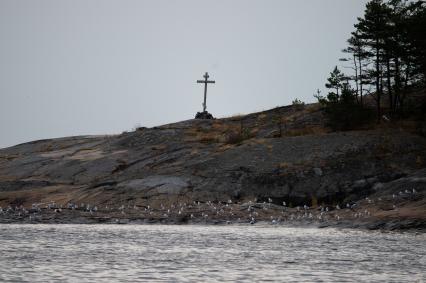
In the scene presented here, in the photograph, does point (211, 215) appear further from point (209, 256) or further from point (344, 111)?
point (344, 111)

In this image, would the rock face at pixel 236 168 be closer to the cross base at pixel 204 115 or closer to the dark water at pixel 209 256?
the dark water at pixel 209 256

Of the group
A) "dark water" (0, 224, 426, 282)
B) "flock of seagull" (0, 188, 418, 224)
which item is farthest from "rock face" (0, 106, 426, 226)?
"dark water" (0, 224, 426, 282)

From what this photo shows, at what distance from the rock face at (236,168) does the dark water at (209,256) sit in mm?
10637

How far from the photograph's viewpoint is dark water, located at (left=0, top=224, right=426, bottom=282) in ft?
48.5

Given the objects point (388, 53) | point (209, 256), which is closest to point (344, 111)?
point (388, 53)

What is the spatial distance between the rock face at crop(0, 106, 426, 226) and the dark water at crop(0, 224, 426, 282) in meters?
10.6

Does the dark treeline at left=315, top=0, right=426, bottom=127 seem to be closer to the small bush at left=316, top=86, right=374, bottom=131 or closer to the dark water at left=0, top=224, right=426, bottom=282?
the small bush at left=316, top=86, right=374, bottom=131

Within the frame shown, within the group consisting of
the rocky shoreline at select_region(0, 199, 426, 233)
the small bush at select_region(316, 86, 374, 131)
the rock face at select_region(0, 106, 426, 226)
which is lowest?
the rocky shoreline at select_region(0, 199, 426, 233)

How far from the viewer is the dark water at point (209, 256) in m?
14.8

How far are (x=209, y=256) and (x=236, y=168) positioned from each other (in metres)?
27.0

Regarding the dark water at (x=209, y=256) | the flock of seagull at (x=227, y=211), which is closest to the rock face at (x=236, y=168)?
the flock of seagull at (x=227, y=211)

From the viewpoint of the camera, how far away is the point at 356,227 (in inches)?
1204

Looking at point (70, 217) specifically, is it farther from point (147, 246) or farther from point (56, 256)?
point (56, 256)

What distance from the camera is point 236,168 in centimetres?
4597
